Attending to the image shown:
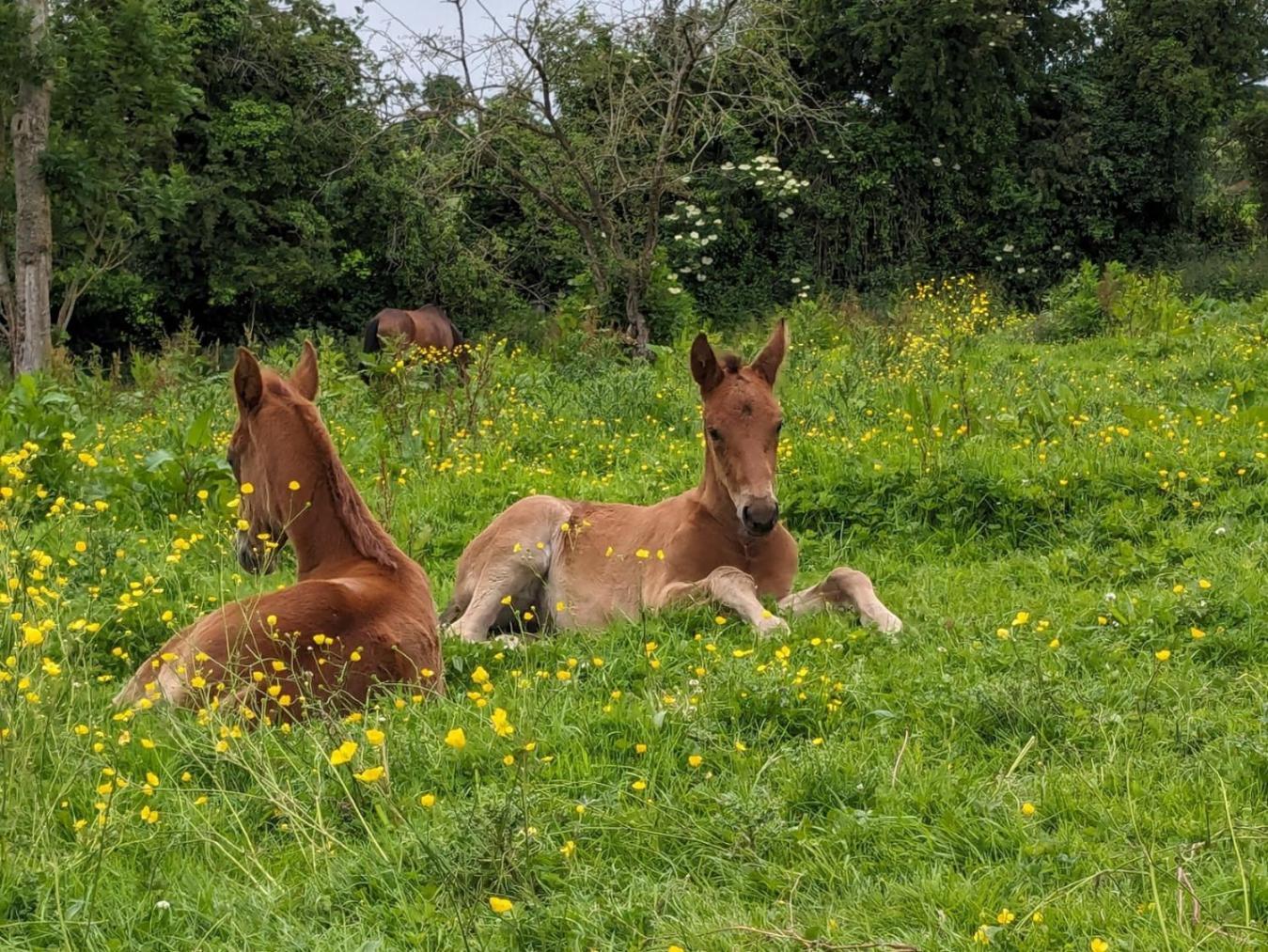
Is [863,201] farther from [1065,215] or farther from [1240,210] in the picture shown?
[1240,210]

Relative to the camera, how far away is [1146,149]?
85.9 ft

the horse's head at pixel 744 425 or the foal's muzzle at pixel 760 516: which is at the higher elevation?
the horse's head at pixel 744 425

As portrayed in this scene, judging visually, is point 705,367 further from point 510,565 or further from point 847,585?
point 510,565

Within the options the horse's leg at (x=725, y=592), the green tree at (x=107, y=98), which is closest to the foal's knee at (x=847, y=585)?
the horse's leg at (x=725, y=592)

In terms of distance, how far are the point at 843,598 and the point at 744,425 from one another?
90cm

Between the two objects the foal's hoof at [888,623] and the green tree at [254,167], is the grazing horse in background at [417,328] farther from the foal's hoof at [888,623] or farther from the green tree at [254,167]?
the foal's hoof at [888,623]

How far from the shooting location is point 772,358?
5.58m

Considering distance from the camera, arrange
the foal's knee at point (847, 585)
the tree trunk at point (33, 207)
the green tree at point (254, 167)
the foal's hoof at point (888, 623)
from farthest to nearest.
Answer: the green tree at point (254, 167)
the tree trunk at point (33, 207)
the foal's knee at point (847, 585)
the foal's hoof at point (888, 623)

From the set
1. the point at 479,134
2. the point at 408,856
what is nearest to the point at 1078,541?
the point at 408,856

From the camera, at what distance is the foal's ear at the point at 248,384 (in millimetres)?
4461

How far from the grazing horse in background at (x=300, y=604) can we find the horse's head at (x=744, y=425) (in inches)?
58.7

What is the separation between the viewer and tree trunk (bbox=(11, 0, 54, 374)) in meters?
12.5

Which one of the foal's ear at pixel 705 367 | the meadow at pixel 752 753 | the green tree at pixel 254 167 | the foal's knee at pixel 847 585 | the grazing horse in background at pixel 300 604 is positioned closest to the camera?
the meadow at pixel 752 753

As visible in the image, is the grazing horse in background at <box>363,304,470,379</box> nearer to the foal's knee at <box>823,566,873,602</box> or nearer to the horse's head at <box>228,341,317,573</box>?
the horse's head at <box>228,341,317,573</box>
